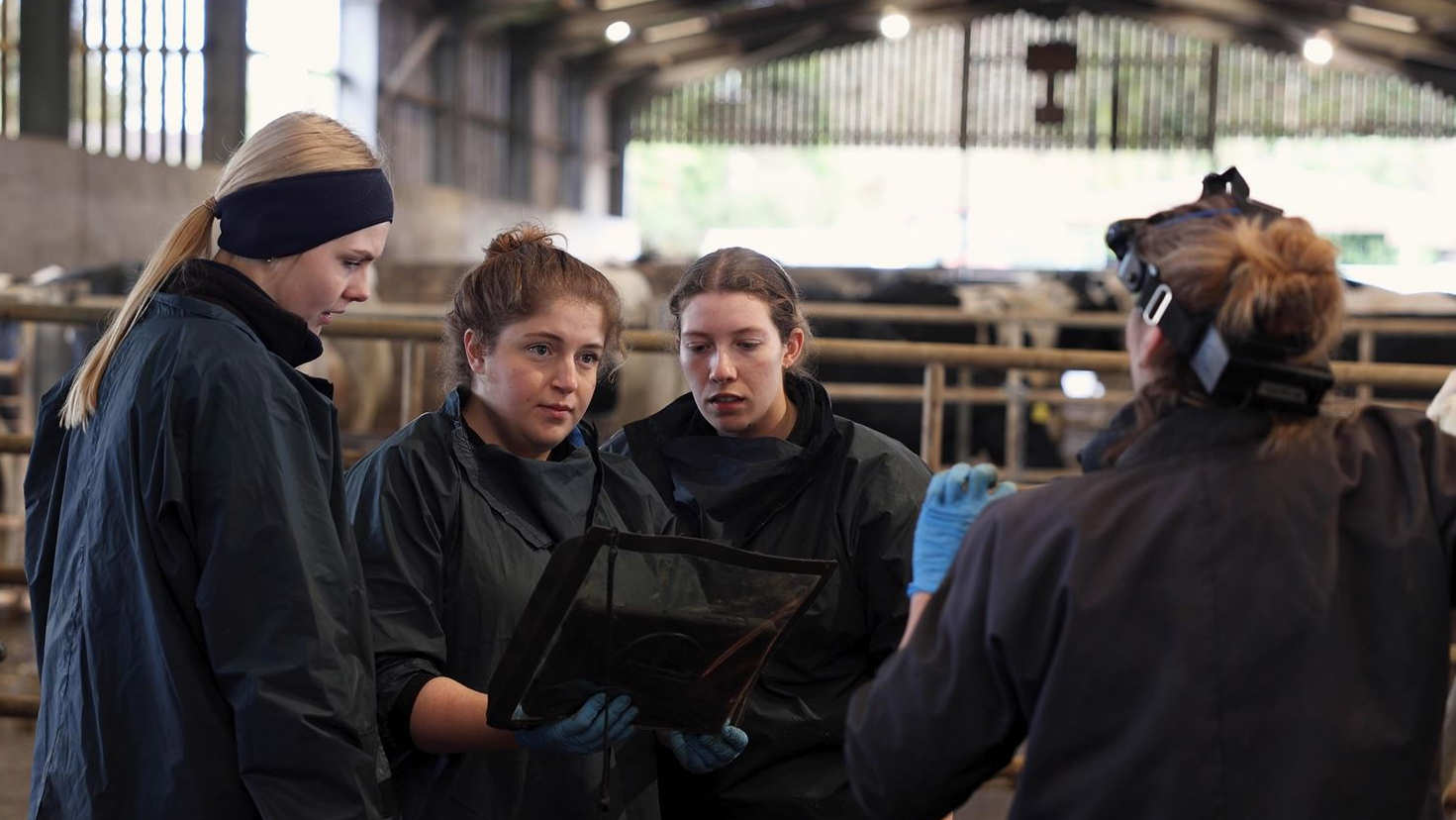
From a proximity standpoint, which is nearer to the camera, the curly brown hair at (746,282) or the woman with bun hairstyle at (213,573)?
the woman with bun hairstyle at (213,573)

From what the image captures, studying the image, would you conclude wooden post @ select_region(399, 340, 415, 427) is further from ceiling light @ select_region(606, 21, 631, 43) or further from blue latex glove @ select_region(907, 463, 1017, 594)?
ceiling light @ select_region(606, 21, 631, 43)

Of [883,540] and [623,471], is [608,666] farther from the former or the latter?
[883,540]

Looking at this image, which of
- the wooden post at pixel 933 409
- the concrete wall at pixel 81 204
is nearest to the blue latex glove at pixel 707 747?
the wooden post at pixel 933 409

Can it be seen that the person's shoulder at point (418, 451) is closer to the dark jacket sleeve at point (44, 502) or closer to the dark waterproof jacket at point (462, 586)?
the dark waterproof jacket at point (462, 586)

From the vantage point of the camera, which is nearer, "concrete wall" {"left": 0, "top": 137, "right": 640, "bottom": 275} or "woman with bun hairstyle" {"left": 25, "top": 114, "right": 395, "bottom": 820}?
"woman with bun hairstyle" {"left": 25, "top": 114, "right": 395, "bottom": 820}

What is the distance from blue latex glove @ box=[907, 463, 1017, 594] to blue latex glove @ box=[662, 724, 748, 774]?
44 centimetres

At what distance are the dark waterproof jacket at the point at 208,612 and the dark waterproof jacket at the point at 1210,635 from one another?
632 millimetres

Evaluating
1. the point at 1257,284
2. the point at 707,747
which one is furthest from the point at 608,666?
the point at 1257,284

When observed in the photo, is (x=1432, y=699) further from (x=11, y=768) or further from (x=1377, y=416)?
(x=11, y=768)

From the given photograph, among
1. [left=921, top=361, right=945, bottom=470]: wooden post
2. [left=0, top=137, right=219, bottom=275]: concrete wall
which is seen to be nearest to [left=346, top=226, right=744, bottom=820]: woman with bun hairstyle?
[left=921, top=361, right=945, bottom=470]: wooden post

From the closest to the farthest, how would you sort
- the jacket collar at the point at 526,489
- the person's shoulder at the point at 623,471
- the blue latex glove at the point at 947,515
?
the blue latex glove at the point at 947,515, the jacket collar at the point at 526,489, the person's shoulder at the point at 623,471

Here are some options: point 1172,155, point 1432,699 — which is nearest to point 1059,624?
point 1432,699

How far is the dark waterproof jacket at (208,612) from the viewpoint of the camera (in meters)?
1.66

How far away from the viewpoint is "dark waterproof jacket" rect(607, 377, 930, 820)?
2.13 metres
